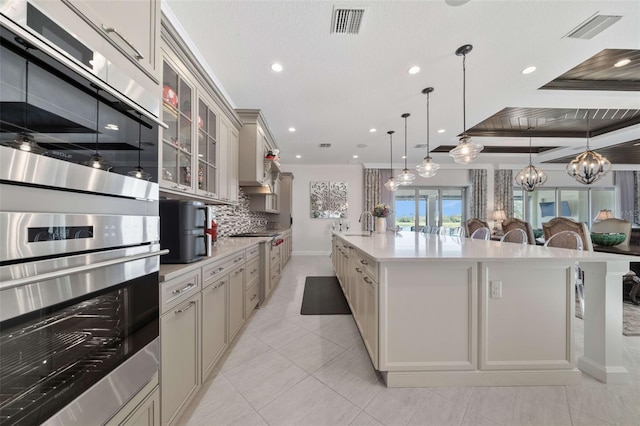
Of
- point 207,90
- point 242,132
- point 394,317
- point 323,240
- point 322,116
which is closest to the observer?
point 394,317

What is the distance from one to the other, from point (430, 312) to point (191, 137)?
2390mm

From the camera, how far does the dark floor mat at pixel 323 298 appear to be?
2.89m

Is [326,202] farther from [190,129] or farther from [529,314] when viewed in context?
[529,314]

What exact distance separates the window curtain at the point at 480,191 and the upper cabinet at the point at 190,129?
7.28 meters

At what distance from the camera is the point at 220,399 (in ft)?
4.87

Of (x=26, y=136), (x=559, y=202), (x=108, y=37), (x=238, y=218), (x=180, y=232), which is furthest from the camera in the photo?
(x=559, y=202)

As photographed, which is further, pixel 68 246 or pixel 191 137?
pixel 191 137

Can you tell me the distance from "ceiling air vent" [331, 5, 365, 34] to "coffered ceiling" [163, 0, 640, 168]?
35mm

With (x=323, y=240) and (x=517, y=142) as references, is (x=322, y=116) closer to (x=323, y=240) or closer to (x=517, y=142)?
(x=323, y=240)

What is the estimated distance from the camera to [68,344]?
0.76 m

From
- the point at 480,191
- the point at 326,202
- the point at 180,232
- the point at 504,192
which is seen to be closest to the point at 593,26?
the point at 180,232

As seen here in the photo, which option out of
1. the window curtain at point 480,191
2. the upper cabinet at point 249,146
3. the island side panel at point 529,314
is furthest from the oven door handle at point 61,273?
the window curtain at point 480,191

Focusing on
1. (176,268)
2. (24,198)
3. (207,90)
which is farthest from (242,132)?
(24,198)

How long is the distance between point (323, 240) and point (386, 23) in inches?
229
